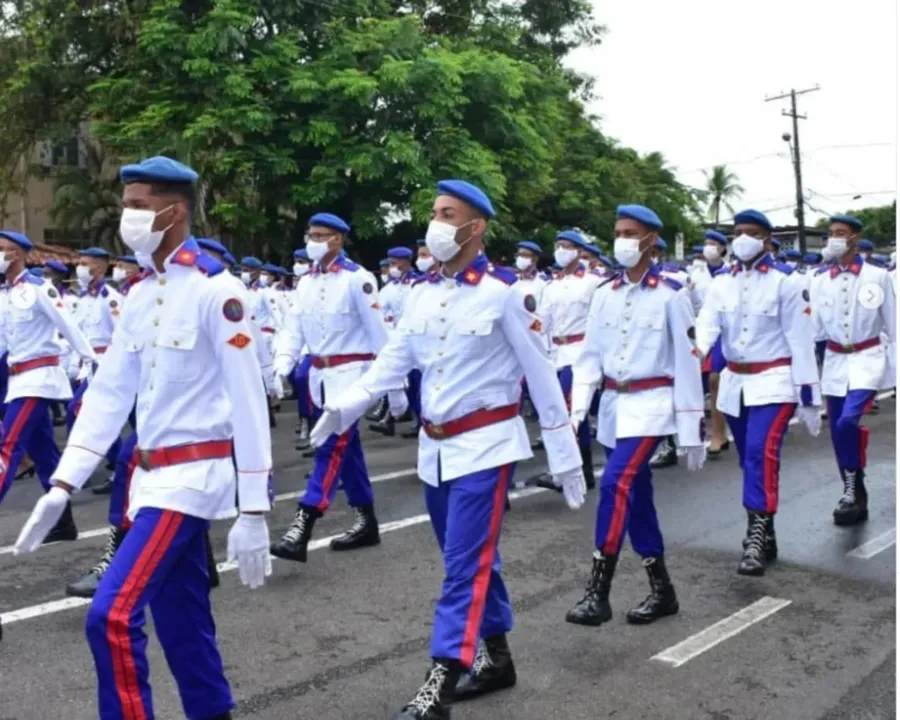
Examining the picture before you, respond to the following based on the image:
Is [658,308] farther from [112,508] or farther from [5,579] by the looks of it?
[5,579]

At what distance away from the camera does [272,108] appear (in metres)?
23.2

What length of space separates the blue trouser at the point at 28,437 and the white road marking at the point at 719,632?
4.20 metres

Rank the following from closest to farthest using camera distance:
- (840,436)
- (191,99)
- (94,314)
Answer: (840,436)
(94,314)
(191,99)

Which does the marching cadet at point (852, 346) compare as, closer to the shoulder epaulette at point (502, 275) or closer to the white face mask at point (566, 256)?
the white face mask at point (566, 256)

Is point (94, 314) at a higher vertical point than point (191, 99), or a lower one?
lower

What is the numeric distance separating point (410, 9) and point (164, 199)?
26.6m

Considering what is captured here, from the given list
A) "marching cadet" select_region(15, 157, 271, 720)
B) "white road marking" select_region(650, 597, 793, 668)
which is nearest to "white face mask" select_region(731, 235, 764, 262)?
"white road marking" select_region(650, 597, 793, 668)

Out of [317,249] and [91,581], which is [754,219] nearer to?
[317,249]

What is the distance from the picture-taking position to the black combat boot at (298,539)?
697 centimetres

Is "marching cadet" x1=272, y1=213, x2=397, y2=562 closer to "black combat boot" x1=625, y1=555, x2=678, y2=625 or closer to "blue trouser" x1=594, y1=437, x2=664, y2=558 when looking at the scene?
"blue trouser" x1=594, y1=437, x2=664, y2=558

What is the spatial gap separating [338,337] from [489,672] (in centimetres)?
351

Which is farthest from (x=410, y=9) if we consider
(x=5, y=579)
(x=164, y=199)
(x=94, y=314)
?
(x=164, y=199)

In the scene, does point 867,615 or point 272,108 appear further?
point 272,108

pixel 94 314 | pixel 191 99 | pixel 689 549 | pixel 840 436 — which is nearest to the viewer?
pixel 689 549
